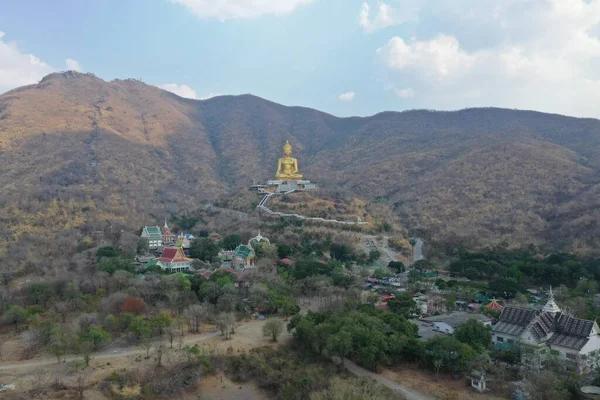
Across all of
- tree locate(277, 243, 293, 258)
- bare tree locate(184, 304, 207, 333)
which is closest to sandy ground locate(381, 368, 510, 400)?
bare tree locate(184, 304, 207, 333)

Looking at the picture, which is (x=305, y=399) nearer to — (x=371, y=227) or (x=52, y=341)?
(x=52, y=341)

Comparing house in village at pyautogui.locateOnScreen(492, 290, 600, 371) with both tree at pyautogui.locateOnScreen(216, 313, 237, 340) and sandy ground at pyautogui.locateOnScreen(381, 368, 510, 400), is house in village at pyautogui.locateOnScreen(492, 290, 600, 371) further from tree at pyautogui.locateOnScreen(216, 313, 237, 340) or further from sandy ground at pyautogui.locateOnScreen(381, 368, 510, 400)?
tree at pyautogui.locateOnScreen(216, 313, 237, 340)

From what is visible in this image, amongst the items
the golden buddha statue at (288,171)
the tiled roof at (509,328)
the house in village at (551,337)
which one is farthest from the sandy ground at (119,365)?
the golden buddha statue at (288,171)

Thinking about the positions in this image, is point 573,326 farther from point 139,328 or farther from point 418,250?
point 418,250

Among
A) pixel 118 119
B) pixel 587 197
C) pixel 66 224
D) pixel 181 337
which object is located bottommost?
pixel 181 337

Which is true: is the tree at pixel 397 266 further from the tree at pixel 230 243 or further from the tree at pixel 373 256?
the tree at pixel 230 243

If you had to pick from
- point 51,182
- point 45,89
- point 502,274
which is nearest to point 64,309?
point 502,274
